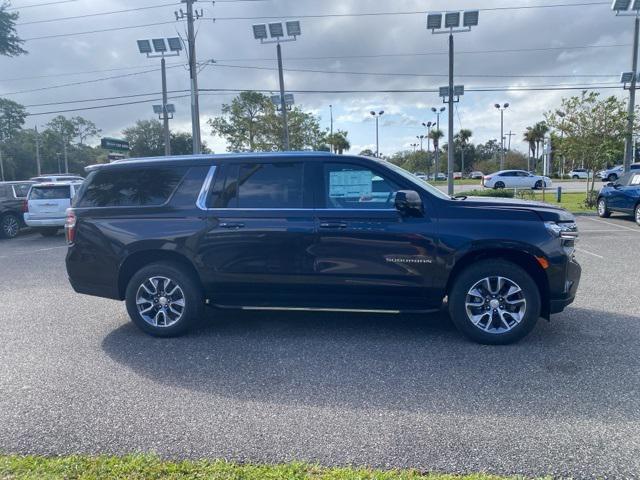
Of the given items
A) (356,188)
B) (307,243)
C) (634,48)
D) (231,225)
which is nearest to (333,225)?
(307,243)

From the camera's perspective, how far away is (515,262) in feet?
15.5

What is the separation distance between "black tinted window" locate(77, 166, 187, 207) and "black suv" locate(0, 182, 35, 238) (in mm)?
11419

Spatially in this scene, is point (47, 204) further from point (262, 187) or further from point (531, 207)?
point (531, 207)

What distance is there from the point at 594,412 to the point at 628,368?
1010mm

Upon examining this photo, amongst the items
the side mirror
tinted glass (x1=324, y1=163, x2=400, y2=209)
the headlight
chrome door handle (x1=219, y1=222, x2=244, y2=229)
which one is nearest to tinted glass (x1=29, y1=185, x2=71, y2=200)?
chrome door handle (x1=219, y1=222, x2=244, y2=229)

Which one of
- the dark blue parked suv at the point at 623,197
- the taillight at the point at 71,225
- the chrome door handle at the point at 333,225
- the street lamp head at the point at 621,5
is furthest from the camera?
the street lamp head at the point at 621,5

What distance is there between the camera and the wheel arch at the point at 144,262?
514 cm

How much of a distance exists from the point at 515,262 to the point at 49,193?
1337cm

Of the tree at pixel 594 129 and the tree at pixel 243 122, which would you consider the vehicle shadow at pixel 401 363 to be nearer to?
the tree at pixel 594 129

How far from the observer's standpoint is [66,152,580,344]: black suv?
461cm

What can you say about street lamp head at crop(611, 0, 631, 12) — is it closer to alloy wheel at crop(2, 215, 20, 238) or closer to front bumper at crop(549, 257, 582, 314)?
front bumper at crop(549, 257, 582, 314)

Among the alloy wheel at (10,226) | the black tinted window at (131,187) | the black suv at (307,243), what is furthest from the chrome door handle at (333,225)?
the alloy wheel at (10,226)

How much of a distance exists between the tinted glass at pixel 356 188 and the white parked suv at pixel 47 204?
447 inches

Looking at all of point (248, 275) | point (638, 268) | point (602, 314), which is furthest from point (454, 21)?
point (248, 275)
